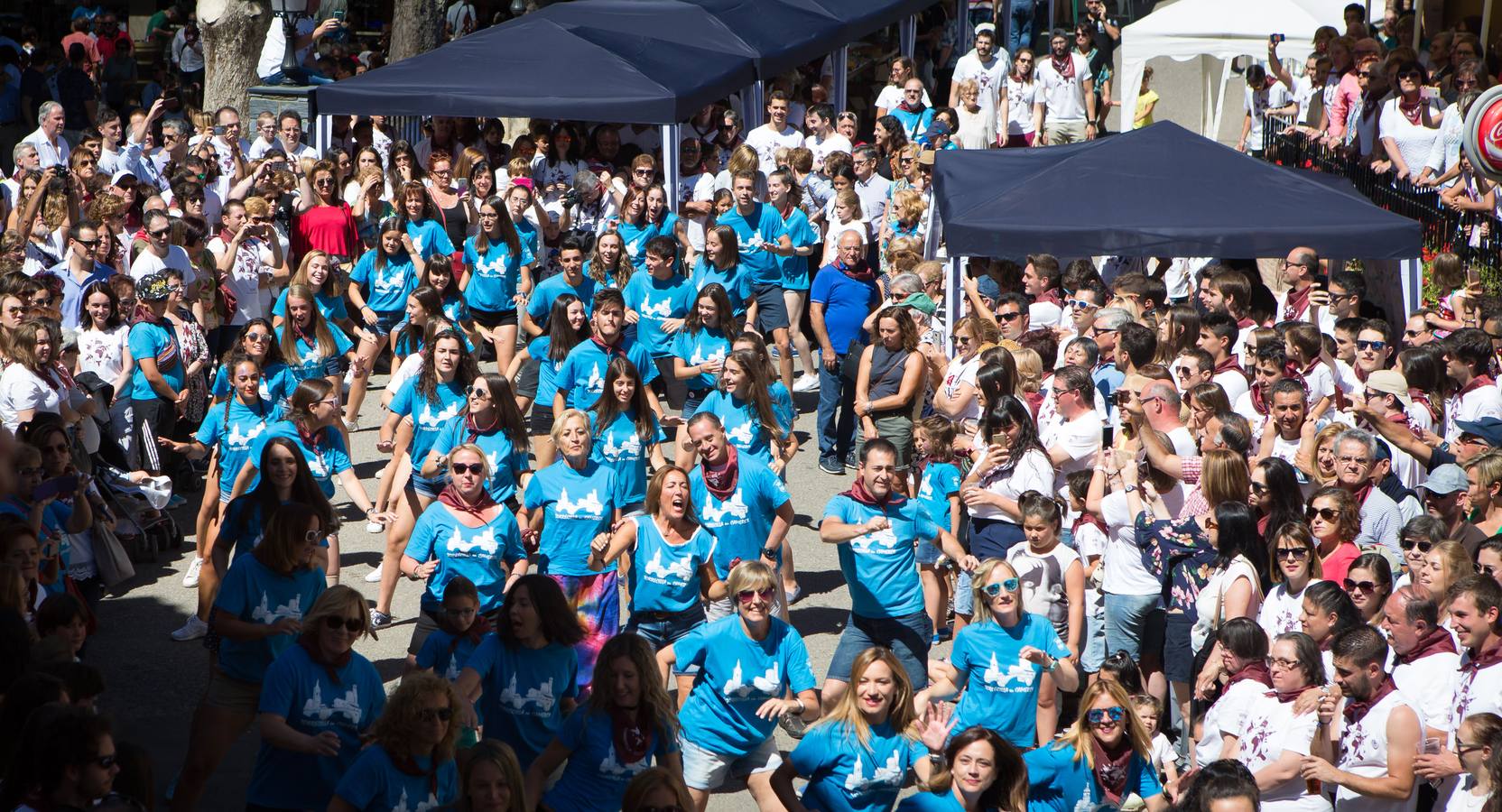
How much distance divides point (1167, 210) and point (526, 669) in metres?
6.76

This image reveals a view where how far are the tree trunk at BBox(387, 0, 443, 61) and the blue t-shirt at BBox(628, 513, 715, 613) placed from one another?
14589 millimetres

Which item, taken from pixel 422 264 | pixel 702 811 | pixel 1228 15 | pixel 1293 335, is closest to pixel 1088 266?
pixel 1293 335

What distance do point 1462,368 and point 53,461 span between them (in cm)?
737

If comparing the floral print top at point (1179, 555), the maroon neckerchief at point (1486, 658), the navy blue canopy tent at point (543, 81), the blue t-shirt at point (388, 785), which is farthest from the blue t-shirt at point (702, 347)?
the maroon neckerchief at point (1486, 658)

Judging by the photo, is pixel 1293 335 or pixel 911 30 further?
pixel 911 30

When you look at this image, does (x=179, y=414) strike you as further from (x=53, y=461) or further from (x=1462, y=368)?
(x=1462, y=368)

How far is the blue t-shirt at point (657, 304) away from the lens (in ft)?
38.5

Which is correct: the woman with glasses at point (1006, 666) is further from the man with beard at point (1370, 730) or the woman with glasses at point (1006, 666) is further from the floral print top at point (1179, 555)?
the man with beard at point (1370, 730)

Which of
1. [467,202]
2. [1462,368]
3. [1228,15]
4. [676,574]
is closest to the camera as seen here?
[676,574]

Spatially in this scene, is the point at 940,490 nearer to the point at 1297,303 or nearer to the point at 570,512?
the point at 570,512

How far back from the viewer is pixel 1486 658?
19.5 ft

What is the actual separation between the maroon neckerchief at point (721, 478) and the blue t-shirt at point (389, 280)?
17.7 ft

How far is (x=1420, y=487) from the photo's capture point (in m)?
8.31

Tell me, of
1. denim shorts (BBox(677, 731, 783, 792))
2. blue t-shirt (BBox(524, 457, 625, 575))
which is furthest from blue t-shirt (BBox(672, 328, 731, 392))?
denim shorts (BBox(677, 731, 783, 792))
